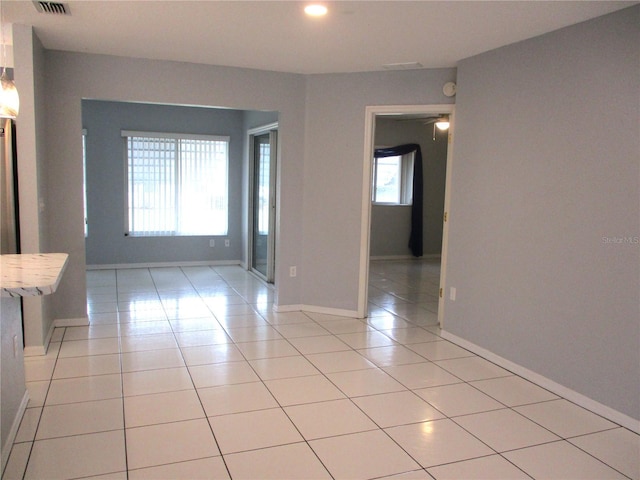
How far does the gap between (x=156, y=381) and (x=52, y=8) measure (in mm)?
2454

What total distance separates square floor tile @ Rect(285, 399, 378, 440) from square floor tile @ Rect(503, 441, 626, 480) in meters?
0.77

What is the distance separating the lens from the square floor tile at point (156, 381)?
10.5 feet

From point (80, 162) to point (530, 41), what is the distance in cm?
365

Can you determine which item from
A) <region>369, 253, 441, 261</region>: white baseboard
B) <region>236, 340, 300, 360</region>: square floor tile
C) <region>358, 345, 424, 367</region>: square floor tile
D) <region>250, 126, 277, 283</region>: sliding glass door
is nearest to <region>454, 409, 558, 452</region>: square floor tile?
<region>358, 345, 424, 367</region>: square floor tile

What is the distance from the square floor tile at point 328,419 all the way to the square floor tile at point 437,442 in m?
0.19

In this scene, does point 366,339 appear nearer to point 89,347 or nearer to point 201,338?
point 201,338

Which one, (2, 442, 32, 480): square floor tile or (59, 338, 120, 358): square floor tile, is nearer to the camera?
(2, 442, 32, 480): square floor tile

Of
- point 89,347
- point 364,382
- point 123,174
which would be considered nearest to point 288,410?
point 364,382

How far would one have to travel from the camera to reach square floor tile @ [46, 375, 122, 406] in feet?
9.96

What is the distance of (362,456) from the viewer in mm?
2504

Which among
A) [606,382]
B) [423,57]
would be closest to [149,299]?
[423,57]

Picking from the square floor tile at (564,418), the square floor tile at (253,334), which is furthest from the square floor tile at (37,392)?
the square floor tile at (564,418)

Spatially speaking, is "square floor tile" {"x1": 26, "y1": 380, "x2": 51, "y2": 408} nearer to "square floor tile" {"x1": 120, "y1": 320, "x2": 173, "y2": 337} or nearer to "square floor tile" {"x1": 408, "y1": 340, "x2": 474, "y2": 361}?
"square floor tile" {"x1": 120, "y1": 320, "x2": 173, "y2": 337}

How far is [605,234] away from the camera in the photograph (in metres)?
2.98
